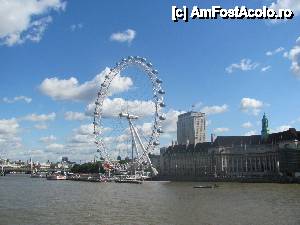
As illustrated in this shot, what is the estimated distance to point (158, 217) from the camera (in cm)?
3716

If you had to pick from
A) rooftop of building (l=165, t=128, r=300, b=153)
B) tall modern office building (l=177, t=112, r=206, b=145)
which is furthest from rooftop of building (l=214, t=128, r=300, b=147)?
tall modern office building (l=177, t=112, r=206, b=145)

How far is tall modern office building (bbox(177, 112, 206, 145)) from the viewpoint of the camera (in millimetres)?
190625

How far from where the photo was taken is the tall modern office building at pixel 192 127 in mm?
190625

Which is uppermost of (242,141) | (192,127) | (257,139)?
(192,127)

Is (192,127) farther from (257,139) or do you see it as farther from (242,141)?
(257,139)

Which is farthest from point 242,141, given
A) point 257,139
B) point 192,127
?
point 192,127

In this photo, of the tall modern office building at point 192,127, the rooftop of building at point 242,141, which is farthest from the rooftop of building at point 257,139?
the tall modern office building at point 192,127

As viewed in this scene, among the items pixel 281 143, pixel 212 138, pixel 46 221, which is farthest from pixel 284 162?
pixel 46 221

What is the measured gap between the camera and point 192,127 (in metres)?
192

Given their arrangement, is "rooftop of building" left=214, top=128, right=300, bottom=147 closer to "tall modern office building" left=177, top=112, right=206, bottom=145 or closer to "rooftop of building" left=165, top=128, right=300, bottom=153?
"rooftop of building" left=165, top=128, right=300, bottom=153

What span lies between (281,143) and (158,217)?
8873 cm

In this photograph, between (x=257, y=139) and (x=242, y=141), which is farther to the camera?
(x=242, y=141)

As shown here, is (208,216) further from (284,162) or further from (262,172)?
(262,172)

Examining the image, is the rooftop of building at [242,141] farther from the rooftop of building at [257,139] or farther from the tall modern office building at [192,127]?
the tall modern office building at [192,127]
